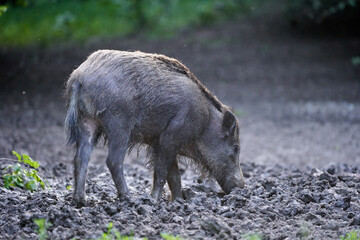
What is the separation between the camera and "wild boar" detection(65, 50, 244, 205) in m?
5.98

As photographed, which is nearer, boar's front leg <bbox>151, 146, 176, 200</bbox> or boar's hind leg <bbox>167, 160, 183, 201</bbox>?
boar's front leg <bbox>151, 146, 176, 200</bbox>

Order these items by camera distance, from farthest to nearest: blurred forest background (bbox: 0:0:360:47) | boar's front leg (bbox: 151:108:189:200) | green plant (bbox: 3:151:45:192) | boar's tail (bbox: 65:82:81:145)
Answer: blurred forest background (bbox: 0:0:360:47) < green plant (bbox: 3:151:45:192) < boar's front leg (bbox: 151:108:189:200) < boar's tail (bbox: 65:82:81:145)

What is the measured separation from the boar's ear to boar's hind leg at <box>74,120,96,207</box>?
5.27ft

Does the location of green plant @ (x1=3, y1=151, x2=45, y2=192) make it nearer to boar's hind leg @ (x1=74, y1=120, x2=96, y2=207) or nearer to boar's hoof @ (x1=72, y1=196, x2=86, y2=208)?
boar's hind leg @ (x1=74, y1=120, x2=96, y2=207)

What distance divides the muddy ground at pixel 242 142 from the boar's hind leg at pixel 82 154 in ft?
0.65

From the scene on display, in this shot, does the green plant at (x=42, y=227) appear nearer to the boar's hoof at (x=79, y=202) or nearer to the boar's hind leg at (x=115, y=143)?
the boar's hoof at (x=79, y=202)

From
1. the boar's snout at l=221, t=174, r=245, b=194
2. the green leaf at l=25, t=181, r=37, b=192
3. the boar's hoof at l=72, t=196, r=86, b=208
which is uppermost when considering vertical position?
the boar's hoof at l=72, t=196, r=86, b=208

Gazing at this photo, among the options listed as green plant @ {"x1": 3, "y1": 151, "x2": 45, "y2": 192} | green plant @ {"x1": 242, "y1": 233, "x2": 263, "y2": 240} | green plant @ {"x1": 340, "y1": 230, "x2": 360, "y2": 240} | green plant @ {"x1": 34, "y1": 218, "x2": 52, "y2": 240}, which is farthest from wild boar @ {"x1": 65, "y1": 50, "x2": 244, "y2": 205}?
green plant @ {"x1": 340, "y1": 230, "x2": 360, "y2": 240}

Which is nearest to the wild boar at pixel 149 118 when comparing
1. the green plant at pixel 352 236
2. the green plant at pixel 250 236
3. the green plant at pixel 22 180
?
the green plant at pixel 22 180

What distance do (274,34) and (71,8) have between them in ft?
28.3

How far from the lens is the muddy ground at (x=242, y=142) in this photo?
17.2 ft

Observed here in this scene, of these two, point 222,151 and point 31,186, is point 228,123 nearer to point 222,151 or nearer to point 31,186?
point 222,151

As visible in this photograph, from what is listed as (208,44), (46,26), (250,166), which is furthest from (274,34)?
(250,166)

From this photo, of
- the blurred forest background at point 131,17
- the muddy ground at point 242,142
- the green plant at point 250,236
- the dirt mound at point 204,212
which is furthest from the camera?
the blurred forest background at point 131,17
